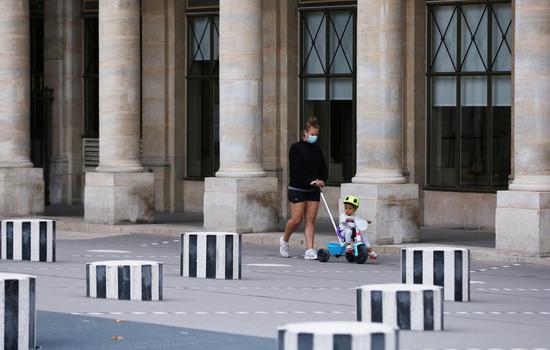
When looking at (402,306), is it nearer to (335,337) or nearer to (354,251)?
(335,337)

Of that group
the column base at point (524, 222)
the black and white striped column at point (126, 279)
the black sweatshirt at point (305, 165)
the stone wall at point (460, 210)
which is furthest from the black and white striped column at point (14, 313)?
the stone wall at point (460, 210)

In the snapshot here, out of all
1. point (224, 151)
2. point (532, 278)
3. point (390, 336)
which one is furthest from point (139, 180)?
point (390, 336)

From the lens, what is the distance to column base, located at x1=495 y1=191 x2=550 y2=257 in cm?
2311

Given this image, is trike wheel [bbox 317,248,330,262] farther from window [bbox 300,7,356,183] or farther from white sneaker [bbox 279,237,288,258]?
window [bbox 300,7,356,183]

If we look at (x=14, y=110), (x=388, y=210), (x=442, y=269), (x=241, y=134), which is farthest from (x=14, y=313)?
(x=14, y=110)

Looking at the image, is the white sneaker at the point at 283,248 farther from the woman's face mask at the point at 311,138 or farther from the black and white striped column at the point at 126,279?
the black and white striped column at the point at 126,279

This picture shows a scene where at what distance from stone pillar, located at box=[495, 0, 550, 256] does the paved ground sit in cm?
88

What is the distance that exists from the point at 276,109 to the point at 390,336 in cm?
2219

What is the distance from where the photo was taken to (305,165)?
23203 mm

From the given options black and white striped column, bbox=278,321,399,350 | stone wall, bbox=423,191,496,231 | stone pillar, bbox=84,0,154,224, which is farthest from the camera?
stone pillar, bbox=84,0,154,224

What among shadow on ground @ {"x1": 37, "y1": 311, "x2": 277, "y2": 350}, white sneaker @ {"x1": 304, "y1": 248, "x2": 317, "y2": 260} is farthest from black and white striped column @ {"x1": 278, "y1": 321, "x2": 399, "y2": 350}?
white sneaker @ {"x1": 304, "y1": 248, "x2": 317, "y2": 260}

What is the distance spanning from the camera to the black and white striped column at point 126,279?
657 inches

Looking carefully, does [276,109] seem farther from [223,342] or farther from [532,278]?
[223,342]

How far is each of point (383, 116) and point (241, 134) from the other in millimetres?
3116
